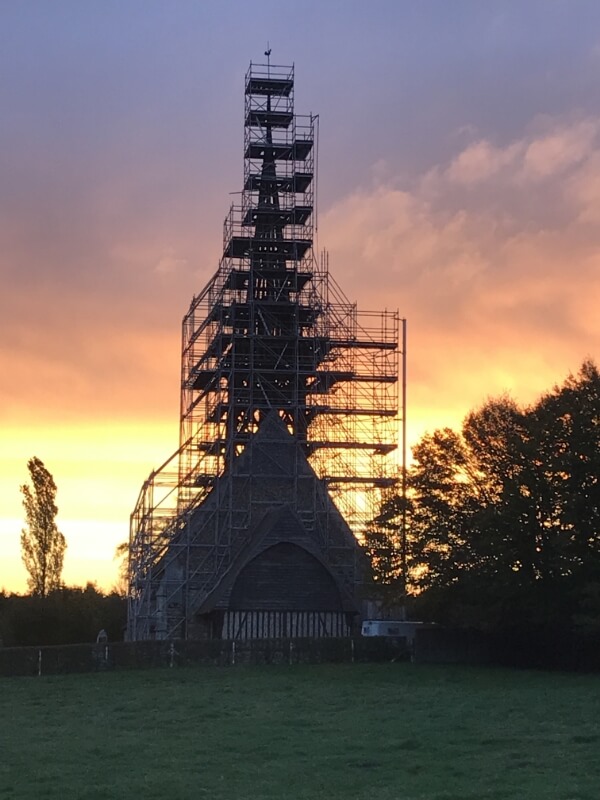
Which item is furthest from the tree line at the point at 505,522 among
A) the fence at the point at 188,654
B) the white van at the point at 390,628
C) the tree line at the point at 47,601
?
the tree line at the point at 47,601

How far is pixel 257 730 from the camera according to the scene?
25953 mm

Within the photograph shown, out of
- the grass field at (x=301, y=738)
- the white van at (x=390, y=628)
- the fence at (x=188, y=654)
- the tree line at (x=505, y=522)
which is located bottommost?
the grass field at (x=301, y=738)

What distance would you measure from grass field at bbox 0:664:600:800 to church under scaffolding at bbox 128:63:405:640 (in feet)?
48.2

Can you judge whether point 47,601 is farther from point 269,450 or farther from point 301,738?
point 301,738

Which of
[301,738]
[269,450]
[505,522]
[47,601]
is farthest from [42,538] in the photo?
[301,738]

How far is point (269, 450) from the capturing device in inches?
2349

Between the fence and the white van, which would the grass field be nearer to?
the fence

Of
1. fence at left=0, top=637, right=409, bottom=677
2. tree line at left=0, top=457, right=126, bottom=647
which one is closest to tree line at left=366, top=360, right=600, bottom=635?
A: fence at left=0, top=637, right=409, bottom=677

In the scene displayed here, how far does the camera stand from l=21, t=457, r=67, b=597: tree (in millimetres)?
76500

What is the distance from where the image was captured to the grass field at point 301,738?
19.3 meters

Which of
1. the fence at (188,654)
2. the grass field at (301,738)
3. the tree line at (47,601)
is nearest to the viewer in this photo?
the grass field at (301,738)

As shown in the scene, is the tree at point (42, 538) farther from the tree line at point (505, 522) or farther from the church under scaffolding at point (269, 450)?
the tree line at point (505, 522)

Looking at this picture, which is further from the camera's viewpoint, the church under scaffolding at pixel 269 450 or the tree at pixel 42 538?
the tree at pixel 42 538

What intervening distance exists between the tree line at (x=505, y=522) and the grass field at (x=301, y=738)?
5.02 meters
